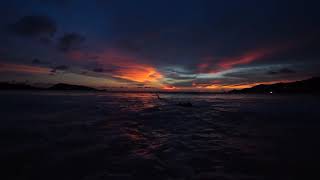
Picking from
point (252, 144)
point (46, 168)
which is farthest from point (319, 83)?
point (46, 168)

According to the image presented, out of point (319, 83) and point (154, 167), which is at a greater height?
point (319, 83)

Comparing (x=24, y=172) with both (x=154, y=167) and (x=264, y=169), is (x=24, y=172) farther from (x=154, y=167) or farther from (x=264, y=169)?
(x=264, y=169)

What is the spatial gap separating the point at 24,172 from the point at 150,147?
670cm

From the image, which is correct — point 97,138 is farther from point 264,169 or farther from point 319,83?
point 319,83

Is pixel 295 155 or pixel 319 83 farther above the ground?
pixel 319 83

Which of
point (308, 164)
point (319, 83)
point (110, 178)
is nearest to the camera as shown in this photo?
point (110, 178)

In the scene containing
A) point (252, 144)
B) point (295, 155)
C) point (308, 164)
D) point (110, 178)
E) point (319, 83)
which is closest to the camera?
point (110, 178)

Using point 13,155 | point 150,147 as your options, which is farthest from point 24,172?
point 150,147

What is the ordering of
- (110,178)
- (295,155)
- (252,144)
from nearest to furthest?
1. (110,178)
2. (295,155)
3. (252,144)

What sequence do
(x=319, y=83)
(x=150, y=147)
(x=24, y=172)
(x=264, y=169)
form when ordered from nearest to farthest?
(x=24, y=172)
(x=264, y=169)
(x=150, y=147)
(x=319, y=83)

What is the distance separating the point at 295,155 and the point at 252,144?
9.11 feet

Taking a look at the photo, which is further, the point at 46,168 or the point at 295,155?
the point at 295,155

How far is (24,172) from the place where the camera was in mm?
8875

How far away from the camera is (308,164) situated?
10.2 meters
